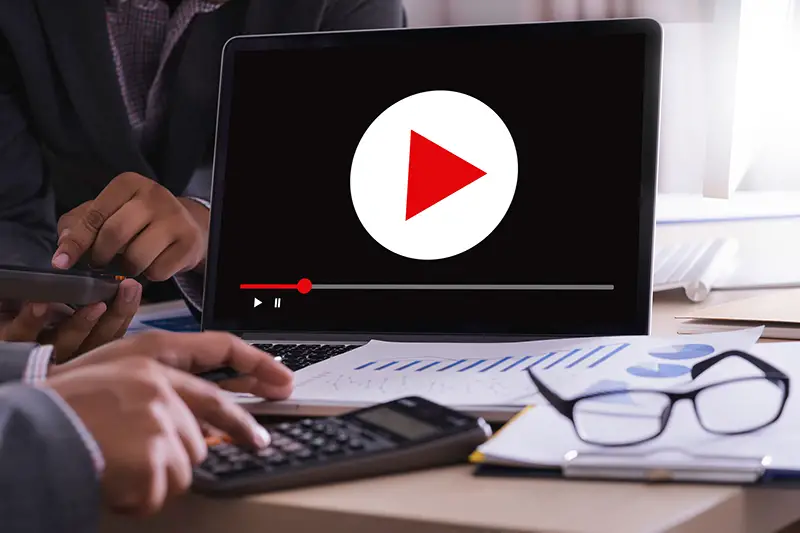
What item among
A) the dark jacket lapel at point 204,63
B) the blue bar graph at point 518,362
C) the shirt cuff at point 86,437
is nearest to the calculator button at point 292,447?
the shirt cuff at point 86,437

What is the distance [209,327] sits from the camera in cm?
84

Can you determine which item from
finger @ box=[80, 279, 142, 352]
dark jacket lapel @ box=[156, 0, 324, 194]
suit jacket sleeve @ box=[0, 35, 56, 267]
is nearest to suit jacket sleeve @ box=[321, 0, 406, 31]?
dark jacket lapel @ box=[156, 0, 324, 194]

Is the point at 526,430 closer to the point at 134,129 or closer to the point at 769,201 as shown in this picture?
the point at 769,201

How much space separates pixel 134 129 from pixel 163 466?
106 centimetres

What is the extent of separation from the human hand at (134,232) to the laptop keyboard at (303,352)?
0.60ft

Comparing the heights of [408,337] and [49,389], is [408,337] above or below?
below

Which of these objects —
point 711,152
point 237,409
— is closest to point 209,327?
point 237,409

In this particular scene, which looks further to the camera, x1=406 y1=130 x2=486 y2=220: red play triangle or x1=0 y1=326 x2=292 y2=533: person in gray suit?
x1=406 y1=130 x2=486 y2=220: red play triangle

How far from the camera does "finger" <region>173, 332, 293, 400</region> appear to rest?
0.54 meters

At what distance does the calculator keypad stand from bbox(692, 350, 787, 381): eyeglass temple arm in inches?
7.9

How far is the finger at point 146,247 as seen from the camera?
0.89m

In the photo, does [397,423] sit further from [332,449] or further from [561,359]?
[561,359]

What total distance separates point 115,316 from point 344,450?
0.43m

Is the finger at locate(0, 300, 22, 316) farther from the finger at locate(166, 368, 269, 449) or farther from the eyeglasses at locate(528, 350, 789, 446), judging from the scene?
the eyeglasses at locate(528, 350, 789, 446)
